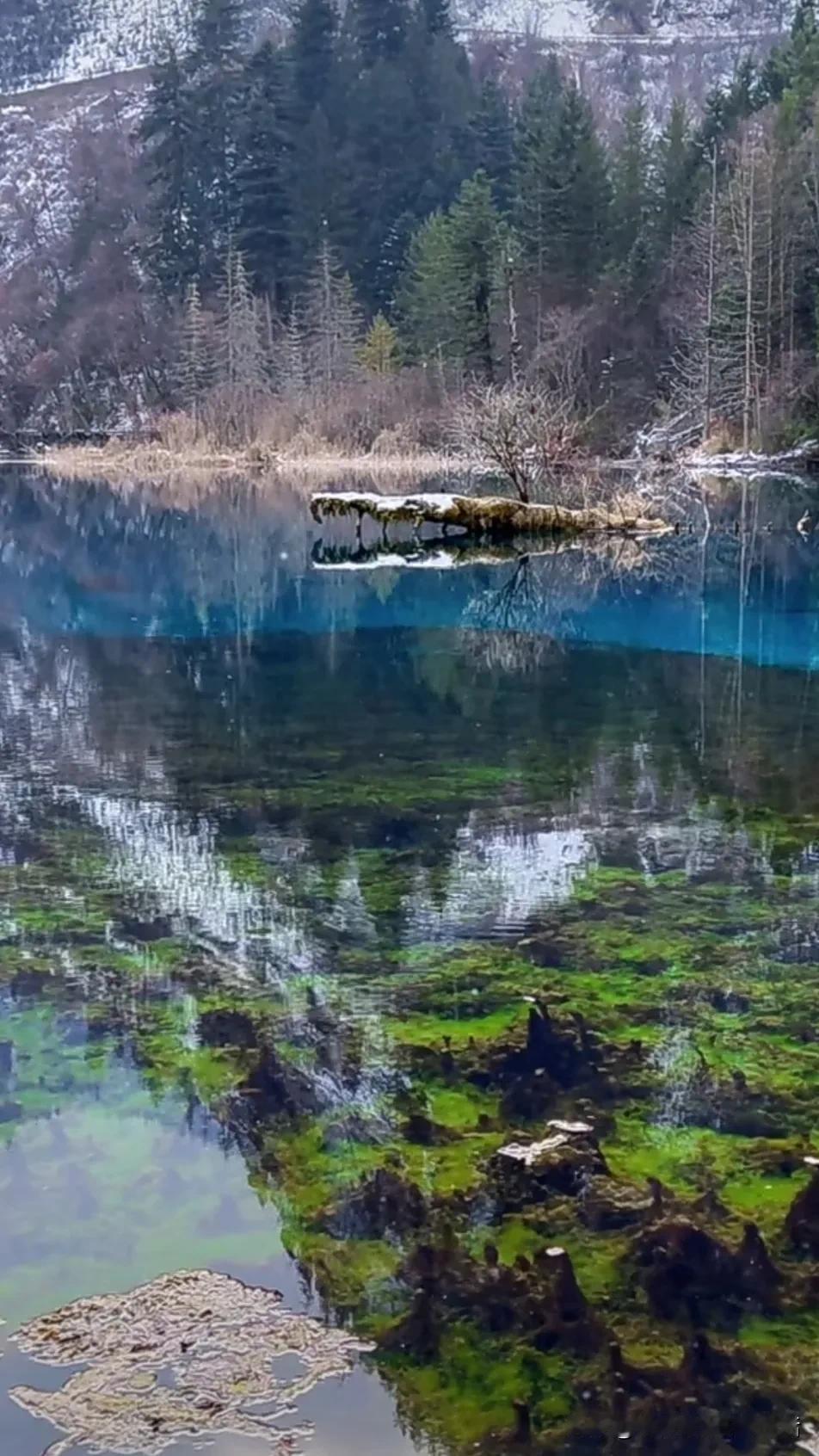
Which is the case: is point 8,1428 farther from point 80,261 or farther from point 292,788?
point 80,261

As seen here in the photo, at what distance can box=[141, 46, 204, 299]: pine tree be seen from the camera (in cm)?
6681

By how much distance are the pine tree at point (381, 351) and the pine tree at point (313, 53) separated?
18264mm

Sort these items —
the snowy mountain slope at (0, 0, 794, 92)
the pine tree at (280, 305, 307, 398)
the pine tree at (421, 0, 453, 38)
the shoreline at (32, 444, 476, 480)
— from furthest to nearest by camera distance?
the snowy mountain slope at (0, 0, 794, 92) < the pine tree at (421, 0, 453, 38) < the pine tree at (280, 305, 307, 398) < the shoreline at (32, 444, 476, 480)

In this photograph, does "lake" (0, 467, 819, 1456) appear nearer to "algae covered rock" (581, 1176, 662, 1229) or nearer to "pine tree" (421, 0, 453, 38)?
"algae covered rock" (581, 1176, 662, 1229)

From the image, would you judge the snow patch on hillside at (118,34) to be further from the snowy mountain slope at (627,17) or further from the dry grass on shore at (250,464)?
the dry grass on shore at (250,464)

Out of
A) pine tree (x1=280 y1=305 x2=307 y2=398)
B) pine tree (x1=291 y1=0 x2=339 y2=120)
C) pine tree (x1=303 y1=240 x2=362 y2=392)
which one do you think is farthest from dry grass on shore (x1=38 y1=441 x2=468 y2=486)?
pine tree (x1=291 y1=0 x2=339 y2=120)

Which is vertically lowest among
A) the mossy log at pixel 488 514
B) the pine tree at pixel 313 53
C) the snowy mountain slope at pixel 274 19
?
the mossy log at pixel 488 514

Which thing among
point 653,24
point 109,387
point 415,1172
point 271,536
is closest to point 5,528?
point 271,536

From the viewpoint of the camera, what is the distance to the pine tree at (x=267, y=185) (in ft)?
207

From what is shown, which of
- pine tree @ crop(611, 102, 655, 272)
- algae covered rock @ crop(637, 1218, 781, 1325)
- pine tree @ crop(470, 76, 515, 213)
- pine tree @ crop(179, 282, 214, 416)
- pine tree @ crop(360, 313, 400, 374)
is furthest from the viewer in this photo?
pine tree @ crop(470, 76, 515, 213)

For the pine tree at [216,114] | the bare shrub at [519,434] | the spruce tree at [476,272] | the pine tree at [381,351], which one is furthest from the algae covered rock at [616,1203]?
the pine tree at [216,114]

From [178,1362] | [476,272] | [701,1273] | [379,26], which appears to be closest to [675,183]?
[476,272]

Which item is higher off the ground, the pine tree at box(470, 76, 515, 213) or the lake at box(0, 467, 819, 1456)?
the pine tree at box(470, 76, 515, 213)

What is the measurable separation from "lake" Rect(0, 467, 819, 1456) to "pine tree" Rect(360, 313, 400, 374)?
1667 inches
